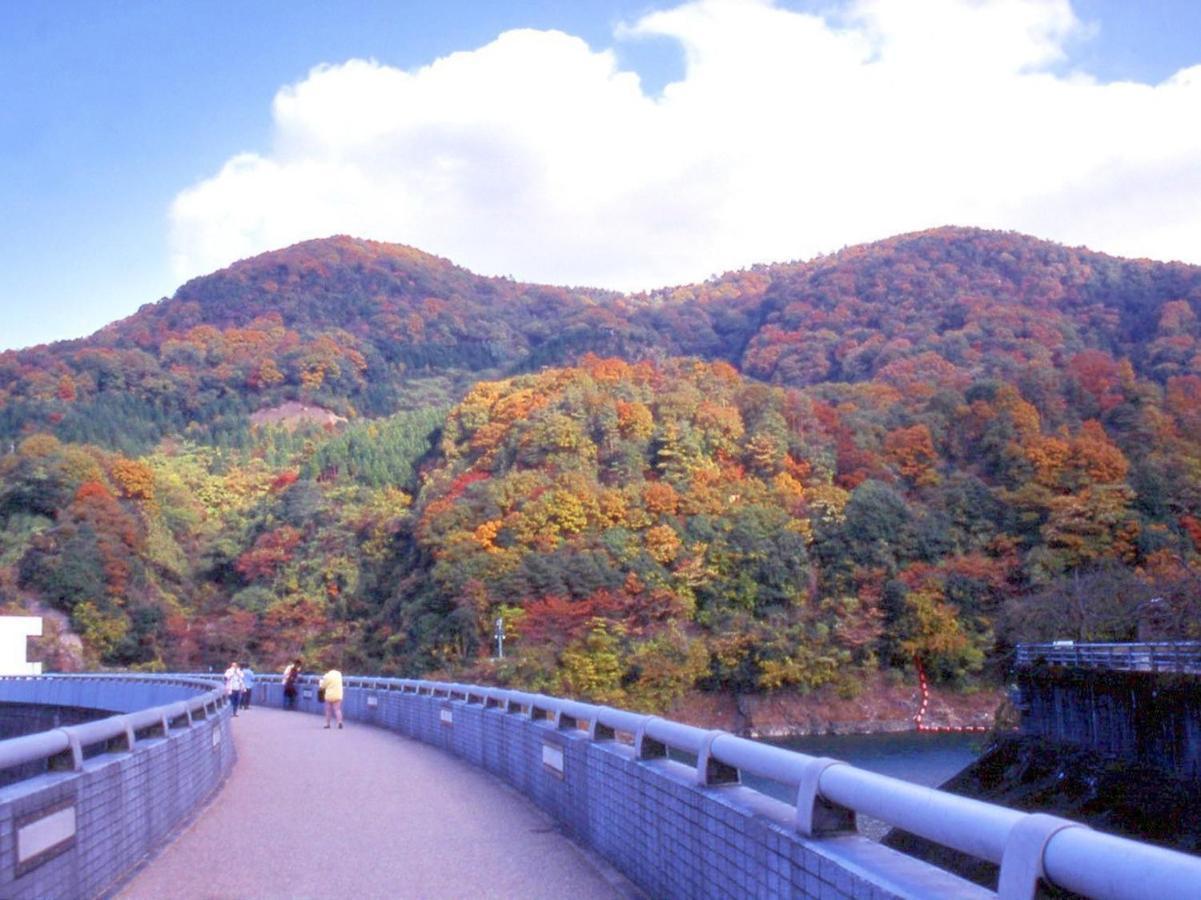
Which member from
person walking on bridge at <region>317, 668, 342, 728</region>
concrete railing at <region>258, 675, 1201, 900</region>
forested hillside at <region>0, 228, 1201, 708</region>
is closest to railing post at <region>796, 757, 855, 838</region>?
concrete railing at <region>258, 675, 1201, 900</region>

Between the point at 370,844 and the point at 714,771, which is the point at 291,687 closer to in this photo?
the point at 370,844

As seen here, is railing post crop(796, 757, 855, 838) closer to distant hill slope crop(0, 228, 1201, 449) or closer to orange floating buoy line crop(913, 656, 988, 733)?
orange floating buoy line crop(913, 656, 988, 733)

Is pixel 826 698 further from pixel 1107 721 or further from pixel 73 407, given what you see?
pixel 73 407

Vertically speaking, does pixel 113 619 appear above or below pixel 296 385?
below

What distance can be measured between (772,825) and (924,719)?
41.9 metres

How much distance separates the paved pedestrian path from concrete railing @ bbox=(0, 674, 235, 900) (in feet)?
0.89

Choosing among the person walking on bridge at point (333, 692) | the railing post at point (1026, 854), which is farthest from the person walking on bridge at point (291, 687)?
the railing post at point (1026, 854)

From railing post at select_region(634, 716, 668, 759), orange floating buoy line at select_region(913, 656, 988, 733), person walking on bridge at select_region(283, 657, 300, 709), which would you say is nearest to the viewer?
railing post at select_region(634, 716, 668, 759)

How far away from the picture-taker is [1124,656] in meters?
24.3

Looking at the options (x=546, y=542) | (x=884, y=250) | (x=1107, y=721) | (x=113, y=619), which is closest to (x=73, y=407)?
(x=113, y=619)

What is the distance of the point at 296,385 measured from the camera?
126m

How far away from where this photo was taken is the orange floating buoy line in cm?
4350

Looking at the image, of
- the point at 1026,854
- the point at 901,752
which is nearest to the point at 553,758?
the point at 1026,854

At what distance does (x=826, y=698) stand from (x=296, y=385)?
91.1 metres
